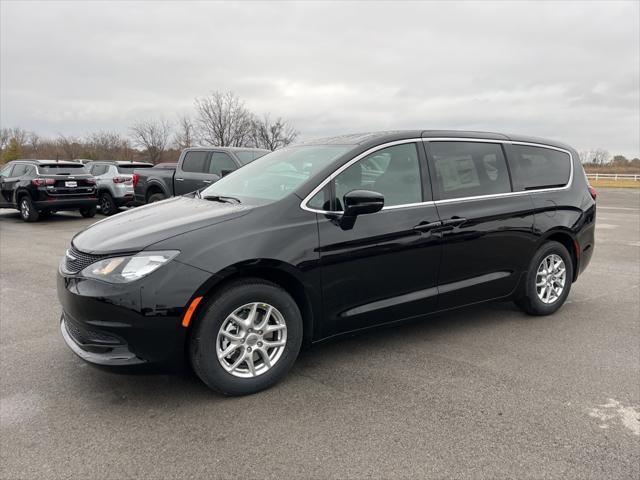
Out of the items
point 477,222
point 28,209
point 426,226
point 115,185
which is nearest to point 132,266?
point 426,226

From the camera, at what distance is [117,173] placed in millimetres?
14227

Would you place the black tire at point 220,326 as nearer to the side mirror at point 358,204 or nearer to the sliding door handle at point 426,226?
the side mirror at point 358,204

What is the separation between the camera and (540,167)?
4762mm

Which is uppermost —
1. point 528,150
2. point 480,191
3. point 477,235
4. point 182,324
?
point 528,150

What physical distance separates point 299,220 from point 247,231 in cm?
38

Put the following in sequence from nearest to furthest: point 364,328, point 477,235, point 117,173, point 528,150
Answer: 1. point 364,328
2. point 477,235
3. point 528,150
4. point 117,173

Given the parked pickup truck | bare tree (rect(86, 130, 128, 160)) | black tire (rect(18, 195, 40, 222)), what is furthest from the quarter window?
bare tree (rect(86, 130, 128, 160))

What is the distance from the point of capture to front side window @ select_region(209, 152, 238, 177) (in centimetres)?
1013

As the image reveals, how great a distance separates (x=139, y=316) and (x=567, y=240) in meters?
4.08

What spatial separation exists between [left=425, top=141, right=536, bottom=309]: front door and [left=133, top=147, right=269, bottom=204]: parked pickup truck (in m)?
6.13

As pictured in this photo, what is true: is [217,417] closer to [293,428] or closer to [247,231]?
[293,428]

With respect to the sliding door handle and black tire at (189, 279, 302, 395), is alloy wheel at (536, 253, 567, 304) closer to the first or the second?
the sliding door handle

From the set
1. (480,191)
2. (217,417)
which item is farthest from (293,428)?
(480,191)

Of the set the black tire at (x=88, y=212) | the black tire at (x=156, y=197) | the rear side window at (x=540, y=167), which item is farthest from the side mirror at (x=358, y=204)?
the black tire at (x=88, y=212)
